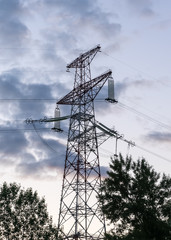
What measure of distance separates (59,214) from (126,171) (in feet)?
33.8

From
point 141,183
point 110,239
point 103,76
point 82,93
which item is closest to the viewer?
point 110,239

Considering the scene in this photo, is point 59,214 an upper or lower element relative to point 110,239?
upper

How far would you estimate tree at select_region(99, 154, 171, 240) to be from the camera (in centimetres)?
2570

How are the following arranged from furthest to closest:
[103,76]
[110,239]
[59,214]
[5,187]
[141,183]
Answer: [5,187], [103,76], [59,214], [141,183], [110,239]

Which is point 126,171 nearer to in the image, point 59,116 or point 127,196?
point 127,196

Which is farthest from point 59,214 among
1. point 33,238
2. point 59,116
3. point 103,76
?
point 103,76

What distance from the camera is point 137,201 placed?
26969 mm

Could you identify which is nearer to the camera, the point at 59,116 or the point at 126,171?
the point at 126,171

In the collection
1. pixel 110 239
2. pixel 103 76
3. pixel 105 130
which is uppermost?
pixel 103 76

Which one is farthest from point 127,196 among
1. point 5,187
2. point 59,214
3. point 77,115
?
point 5,187

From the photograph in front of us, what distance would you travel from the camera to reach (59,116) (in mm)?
41875

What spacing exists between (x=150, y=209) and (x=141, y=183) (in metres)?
2.34

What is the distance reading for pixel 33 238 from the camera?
41844mm

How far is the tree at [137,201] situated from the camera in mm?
25703
